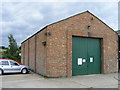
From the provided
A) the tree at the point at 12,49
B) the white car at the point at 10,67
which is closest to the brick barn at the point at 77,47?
the white car at the point at 10,67

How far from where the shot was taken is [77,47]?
40.4 feet

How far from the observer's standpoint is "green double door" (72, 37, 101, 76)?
12172mm

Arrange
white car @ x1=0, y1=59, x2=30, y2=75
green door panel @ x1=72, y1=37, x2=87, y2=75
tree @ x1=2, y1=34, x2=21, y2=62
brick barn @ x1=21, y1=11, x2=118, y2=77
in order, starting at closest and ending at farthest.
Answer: brick barn @ x1=21, y1=11, x2=118, y2=77 → green door panel @ x1=72, y1=37, x2=87, y2=75 → white car @ x1=0, y1=59, x2=30, y2=75 → tree @ x1=2, y1=34, x2=21, y2=62

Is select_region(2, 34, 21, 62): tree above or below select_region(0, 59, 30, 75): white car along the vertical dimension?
above

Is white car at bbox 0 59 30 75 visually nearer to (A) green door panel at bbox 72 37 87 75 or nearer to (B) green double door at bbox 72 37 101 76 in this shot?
(A) green door panel at bbox 72 37 87 75

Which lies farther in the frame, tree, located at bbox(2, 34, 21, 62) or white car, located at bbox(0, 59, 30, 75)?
tree, located at bbox(2, 34, 21, 62)

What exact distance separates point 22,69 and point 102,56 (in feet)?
25.4

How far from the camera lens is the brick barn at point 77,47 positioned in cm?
1112

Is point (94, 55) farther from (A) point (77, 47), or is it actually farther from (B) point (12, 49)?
(B) point (12, 49)

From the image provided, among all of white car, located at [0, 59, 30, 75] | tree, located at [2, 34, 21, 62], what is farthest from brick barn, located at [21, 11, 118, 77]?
tree, located at [2, 34, 21, 62]

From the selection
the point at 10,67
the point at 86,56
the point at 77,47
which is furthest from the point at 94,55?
the point at 10,67

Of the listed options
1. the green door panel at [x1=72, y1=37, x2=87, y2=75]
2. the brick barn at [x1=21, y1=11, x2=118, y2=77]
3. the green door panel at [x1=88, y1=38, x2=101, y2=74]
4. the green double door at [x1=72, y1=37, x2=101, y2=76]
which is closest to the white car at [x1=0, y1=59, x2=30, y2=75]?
the brick barn at [x1=21, y1=11, x2=118, y2=77]

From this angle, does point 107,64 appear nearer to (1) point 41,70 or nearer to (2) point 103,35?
(2) point 103,35

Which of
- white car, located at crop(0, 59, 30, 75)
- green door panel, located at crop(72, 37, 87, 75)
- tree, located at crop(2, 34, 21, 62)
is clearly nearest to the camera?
green door panel, located at crop(72, 37, 87, 75)
